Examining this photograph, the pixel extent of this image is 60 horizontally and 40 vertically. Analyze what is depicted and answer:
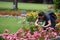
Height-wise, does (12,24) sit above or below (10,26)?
below

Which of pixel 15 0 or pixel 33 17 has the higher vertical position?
pixel 33 17

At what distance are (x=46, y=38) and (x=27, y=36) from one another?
17.5 inches

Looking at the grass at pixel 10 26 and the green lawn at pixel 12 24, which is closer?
the grass at pixel 10 26

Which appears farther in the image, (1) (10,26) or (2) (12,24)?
(2) (12,24)

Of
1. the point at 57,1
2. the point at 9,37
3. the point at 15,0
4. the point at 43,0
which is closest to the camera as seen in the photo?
the point at 9,37

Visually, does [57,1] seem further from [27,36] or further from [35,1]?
[35,1]

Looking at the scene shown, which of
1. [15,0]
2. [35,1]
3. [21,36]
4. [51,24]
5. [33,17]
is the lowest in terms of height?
[35,1]

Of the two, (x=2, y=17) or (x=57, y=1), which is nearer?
(x=2, y=17)

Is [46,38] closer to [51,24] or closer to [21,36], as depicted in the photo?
[21,36]

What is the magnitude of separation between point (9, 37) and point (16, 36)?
0.24m

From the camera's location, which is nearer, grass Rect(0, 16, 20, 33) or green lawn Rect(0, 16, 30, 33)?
grass Rect(0, 16, 20, 33)

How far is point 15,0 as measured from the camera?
26922 millimetres

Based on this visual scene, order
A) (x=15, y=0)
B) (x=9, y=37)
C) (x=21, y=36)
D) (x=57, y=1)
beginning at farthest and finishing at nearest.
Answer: (x=15, y=0)
(x=57, y=1)
(x=21, y=36)
(x=9, y=37)

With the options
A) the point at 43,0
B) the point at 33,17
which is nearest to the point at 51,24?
the point at 33,17
